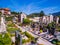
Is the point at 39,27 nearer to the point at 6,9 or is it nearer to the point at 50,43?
the point at 50,43

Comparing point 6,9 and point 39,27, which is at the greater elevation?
point 6,9

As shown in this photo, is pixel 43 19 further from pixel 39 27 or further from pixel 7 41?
pixel 7 41

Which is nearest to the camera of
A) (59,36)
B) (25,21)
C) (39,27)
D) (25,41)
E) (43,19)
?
(25,41)

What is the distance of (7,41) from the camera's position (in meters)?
13.4

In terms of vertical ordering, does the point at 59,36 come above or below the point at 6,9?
below

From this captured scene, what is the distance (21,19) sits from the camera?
36188 millimetres

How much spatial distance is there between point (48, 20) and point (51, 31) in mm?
18832

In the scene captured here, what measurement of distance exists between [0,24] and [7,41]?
18.6 ft

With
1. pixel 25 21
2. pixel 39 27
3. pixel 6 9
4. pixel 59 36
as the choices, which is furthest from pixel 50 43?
pixel 6 9

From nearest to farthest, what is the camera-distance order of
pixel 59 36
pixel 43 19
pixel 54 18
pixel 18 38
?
pixel 18 38
pixel 59 36
pixel 43 19
pixel 54 18

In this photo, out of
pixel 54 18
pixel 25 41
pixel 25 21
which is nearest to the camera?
pixel 25 41

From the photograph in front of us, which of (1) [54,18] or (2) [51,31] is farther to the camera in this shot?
(1) [54,18]

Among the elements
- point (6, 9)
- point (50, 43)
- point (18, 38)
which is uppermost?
point (6, 9)

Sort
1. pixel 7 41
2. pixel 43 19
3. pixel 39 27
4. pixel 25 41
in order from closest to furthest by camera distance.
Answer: pixel 7 41, pixel 25 41, pixel 39 27, pixel 43 19
